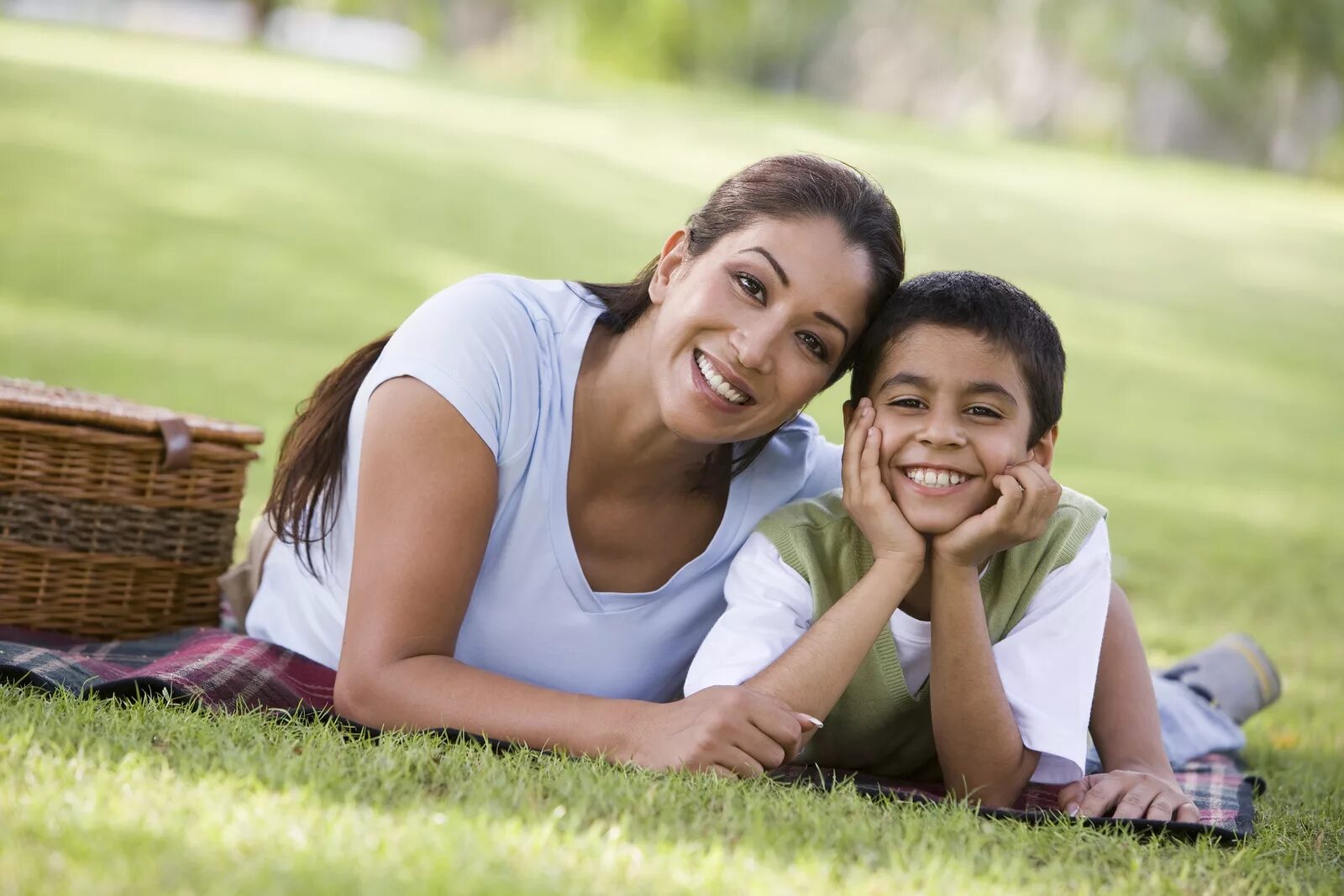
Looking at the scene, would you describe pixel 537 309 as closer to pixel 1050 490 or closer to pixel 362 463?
pixel 362 463

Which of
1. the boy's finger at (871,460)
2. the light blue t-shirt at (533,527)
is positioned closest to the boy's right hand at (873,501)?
the boy's finger at (871,460)

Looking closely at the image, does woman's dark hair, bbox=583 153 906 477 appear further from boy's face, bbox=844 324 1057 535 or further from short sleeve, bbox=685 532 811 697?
short sleeve, bbox=685 532 811 697

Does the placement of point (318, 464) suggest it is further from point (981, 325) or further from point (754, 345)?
point (981, 325)

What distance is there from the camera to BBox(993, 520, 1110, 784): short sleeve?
3.05 metres

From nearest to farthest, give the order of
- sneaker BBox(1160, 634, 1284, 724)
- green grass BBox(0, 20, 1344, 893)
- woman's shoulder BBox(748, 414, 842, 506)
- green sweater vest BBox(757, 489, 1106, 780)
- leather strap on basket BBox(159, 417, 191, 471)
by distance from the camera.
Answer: green grass BBox(0, 20, 1344, 893) < green sweater vest BBox(757, 489, 1106, 780) < woman's shoulder BBox(748, 414, 842, 506) < leather strap on basket BBox(159, 417, 191, 471) < sneaker BBox(1160, 634, 1284, 724)

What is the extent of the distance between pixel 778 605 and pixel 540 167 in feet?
59.1

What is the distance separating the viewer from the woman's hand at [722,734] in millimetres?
2730

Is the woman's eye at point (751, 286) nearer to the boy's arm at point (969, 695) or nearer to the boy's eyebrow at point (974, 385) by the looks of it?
the boy's eyebrow at point (974, 385)

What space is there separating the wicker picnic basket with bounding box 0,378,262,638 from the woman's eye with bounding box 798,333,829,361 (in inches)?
73.6

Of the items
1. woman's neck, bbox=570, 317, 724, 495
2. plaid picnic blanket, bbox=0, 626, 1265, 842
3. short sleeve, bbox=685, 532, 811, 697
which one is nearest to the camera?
plaid picnic blanket, bbox=0, 626, 1265, 842

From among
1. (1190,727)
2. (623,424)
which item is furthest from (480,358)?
(1190,727)

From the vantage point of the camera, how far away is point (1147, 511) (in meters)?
10.8

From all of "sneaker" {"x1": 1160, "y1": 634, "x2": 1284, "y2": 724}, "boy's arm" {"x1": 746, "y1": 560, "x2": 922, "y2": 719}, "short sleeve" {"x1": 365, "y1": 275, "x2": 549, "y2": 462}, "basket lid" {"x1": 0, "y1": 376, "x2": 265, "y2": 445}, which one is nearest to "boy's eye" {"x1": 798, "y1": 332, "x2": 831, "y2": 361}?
"boy's arm" {"x1": 746, "y1": 560, "x2": 922, "y2": 719}

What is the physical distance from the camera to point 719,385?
3.05 metres
